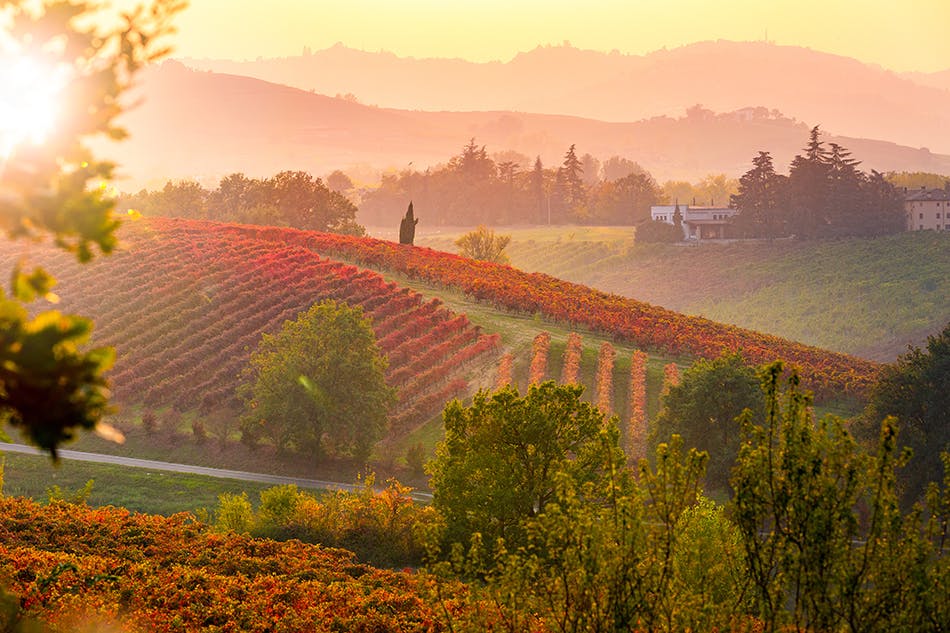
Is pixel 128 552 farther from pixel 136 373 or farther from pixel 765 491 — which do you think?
pixel 136 373

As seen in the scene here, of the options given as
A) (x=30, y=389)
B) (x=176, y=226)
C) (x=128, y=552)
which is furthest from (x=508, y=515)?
(x=176, y=226)

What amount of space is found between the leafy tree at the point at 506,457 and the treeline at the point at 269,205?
79.3 m

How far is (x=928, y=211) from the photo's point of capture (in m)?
118

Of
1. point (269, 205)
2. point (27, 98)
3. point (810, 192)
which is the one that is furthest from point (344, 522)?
point (810, 192)

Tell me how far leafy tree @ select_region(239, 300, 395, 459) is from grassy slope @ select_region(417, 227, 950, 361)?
200ft

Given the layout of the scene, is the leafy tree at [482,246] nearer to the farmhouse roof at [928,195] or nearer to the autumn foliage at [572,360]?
the autumn foliage at [572,360]

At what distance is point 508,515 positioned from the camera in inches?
965

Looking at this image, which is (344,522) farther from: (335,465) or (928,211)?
(928,211)

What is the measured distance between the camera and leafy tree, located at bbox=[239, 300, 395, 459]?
43.2 metres

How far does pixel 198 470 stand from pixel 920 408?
3158 cm

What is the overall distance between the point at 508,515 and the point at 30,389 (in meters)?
20.2

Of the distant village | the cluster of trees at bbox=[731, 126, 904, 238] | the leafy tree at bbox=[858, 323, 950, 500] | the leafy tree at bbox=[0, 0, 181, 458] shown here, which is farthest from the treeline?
the leafy tree at bbox=[0, 0, 181, 458]

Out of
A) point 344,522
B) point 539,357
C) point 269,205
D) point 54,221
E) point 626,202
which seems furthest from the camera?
point 626,202

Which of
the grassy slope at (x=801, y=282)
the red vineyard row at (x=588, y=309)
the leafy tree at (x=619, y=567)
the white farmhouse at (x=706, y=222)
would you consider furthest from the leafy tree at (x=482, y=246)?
the leafy tree at (x=619, y=567)
